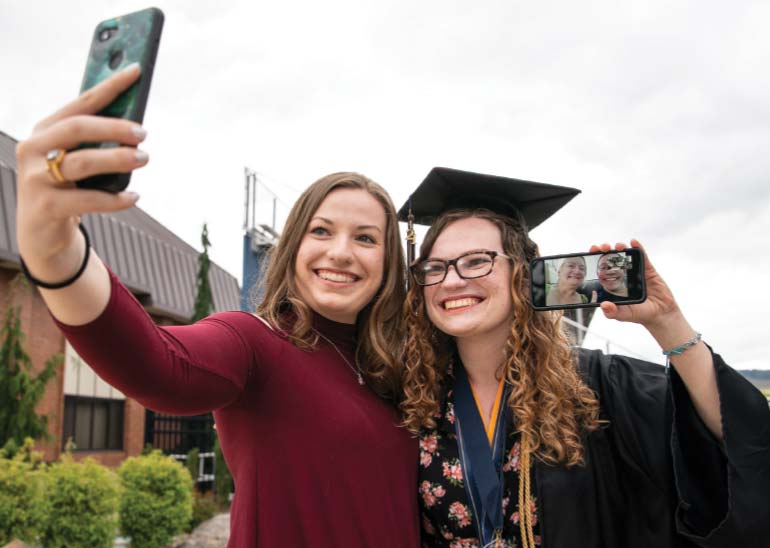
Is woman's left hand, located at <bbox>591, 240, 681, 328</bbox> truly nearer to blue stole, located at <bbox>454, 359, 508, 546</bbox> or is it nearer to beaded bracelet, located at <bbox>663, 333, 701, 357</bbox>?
beaded bracelet, located at <bbox>663, 333, 701, 357</bbox>

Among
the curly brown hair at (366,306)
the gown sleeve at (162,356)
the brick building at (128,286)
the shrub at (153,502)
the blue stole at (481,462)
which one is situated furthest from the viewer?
the brick building at (128,286)

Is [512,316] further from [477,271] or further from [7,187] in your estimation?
[7,187]

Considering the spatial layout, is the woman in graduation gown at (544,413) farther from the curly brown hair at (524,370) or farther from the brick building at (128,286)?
the brick building at (128,286)

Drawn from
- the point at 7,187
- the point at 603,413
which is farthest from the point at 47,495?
the point at 603,413

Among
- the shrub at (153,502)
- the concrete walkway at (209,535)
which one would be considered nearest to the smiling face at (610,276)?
the concrete walkway at (209,535)

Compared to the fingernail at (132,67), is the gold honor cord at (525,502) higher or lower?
lower

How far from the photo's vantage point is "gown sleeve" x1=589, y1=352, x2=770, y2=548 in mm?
2020

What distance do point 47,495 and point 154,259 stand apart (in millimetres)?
8733

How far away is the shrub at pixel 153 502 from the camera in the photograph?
10258 mm

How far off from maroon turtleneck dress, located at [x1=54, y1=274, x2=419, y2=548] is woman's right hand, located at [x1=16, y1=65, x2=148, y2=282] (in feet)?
1.97

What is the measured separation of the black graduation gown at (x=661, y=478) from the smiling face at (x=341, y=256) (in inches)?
28.9

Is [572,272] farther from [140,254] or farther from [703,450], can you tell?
[140,254]

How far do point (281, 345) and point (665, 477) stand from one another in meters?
1.32

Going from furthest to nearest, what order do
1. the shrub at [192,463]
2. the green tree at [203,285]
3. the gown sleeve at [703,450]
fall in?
the green tree at [203,285] < the shrub at [192,463] < the gown sleeve at [703,450]
